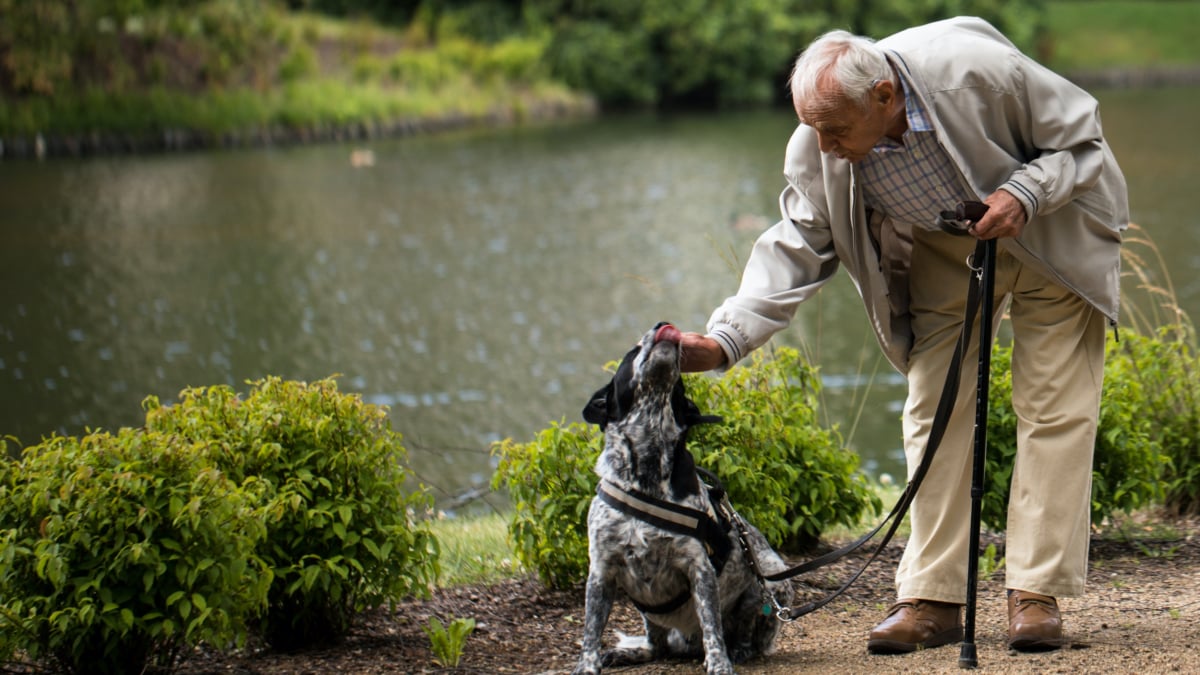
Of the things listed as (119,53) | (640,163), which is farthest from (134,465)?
(119,53)

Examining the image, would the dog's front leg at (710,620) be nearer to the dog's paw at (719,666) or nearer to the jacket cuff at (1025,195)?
the dog's paw at (719,666)

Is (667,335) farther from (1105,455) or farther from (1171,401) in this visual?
(1171,401)

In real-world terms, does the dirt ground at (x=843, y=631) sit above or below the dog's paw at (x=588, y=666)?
below

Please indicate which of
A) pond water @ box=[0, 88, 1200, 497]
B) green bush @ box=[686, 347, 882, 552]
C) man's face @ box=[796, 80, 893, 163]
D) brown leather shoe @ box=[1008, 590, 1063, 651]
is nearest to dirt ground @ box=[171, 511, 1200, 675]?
brown leather shoe @ box=[1008, 590, 1063, 651]

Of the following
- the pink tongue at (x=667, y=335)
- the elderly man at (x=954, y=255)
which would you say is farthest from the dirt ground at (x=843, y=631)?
the pink tongue at (x=667, y=335)

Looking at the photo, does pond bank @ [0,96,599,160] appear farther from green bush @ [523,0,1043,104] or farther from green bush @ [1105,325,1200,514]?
green bush @ [1105,325,1200,514]

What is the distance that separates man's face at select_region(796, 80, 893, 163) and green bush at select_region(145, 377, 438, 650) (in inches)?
72.8

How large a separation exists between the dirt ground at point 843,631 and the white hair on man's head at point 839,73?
1684 millimetres

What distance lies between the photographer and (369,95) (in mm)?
38312

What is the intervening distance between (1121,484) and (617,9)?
43328 mm

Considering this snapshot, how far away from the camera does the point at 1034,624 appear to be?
3984 mm

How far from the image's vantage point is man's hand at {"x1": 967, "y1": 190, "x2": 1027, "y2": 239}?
12.2 feet

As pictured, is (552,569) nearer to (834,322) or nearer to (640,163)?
(834,322)

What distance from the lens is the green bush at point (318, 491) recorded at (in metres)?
4.47
